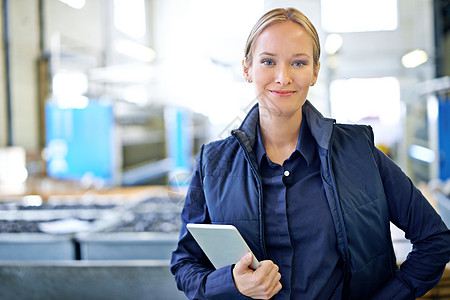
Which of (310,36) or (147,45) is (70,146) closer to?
(147,45)

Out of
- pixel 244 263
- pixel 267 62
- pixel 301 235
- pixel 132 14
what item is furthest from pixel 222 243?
pixel 132 14

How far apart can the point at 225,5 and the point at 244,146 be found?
2.86ft

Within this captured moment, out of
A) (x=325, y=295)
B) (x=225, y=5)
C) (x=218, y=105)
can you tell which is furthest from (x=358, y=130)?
(x=225, y=5)

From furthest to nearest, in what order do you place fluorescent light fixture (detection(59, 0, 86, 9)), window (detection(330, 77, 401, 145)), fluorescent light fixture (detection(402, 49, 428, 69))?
1. fluorescent light fixture (detection(59, 0, 86, 9))
2. fluorescent light fixture (detection(402, 49, 428, 69))
3. window (detection(330, 77, 401, 145))

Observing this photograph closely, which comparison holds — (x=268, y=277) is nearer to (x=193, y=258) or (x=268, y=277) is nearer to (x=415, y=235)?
(x=193, y=258)

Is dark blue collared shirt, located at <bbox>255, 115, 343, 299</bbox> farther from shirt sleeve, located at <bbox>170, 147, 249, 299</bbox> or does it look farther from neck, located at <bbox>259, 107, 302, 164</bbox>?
shirt sleeve, located at <bbox>170, 147, 249, 299</bbox>

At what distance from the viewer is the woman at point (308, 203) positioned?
2.88 feet

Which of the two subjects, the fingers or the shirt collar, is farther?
the shirt collar

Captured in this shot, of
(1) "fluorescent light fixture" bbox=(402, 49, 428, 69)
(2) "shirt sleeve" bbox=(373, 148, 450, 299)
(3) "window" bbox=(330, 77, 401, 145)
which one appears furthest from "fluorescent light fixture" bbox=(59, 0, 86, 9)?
(2) "shirt sleeve" bbox=(373, 148, 450, 299)

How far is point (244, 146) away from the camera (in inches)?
37.0

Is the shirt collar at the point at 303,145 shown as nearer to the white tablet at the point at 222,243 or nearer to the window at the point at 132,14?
the white tablet at the point at 222,243

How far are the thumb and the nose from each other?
36 centimetres

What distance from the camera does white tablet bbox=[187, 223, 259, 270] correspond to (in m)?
0.79

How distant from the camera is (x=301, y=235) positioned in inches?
35.0
